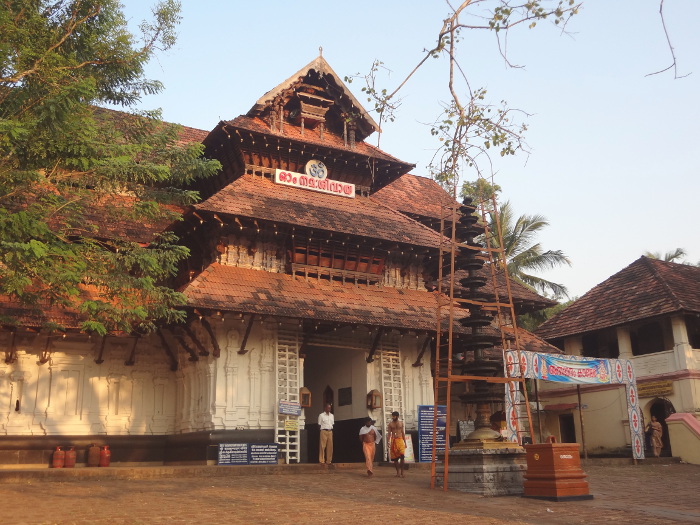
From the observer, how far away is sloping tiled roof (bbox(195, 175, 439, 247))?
56.4 ft

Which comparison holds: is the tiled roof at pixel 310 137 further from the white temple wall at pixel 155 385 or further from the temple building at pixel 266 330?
the white temple wall at pixel 155 385

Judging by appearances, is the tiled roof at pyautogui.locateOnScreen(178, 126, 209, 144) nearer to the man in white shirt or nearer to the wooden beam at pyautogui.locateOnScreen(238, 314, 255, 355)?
the wooden beam at pyautogui.locateOnScreen(238, 314, 255, 355)

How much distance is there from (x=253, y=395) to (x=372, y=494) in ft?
19.9

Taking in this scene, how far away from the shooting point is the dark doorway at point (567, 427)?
26.5m

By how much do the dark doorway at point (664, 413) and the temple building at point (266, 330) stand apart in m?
9.65

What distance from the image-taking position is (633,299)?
984 inches

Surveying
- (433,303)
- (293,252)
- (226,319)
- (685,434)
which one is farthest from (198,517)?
(685,434)

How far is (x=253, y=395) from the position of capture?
16.5m

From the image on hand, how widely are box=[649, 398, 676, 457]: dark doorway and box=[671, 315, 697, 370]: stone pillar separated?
1403mm

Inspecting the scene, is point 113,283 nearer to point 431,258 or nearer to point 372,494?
point 372,494

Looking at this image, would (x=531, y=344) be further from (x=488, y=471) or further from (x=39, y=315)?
(x=39, y=315)

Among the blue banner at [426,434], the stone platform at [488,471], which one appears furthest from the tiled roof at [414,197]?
the stone platform at [488,471]

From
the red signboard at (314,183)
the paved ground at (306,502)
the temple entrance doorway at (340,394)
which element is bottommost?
the paved ground at (306,502)

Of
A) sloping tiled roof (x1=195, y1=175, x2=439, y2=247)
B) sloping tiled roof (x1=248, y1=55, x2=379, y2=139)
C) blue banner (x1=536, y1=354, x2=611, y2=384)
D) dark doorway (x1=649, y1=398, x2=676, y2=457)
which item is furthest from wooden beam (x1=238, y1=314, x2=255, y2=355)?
dark doorway (x1=649, y1=398, x2=676, y2=457)
